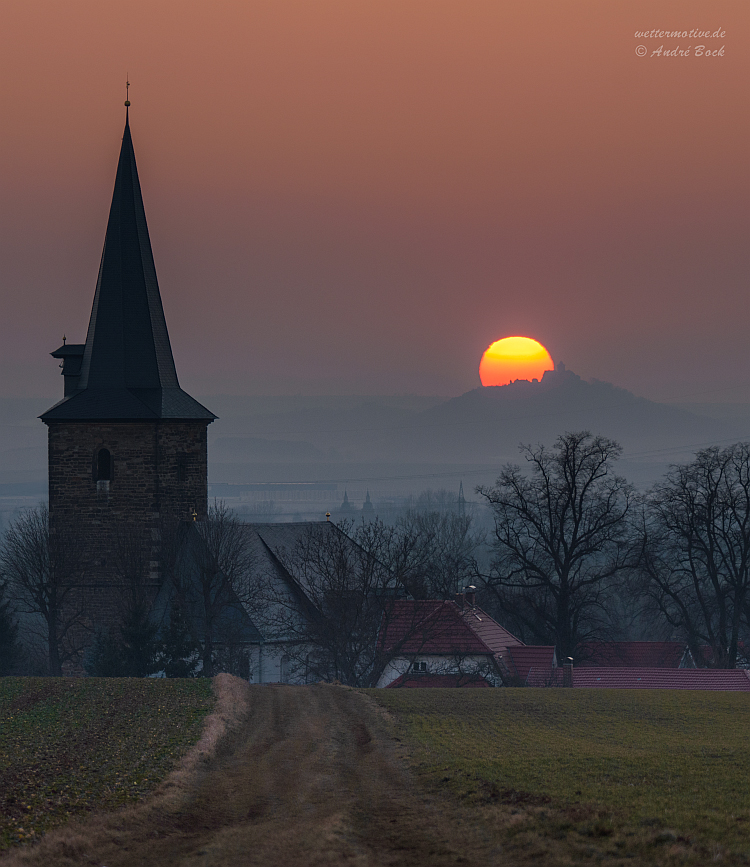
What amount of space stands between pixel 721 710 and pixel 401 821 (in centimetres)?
2039

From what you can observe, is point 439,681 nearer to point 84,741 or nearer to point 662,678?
point 662,678

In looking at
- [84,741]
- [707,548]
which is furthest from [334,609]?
[84,741]

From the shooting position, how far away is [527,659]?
5366cm

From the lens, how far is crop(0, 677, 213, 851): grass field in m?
16.8

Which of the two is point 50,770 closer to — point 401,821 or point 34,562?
point 401,821

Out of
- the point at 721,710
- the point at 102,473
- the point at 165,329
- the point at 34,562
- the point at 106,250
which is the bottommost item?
the point at 721,710

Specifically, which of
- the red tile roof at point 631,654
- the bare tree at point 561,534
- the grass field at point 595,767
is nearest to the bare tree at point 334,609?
the bare tree at point 561,534

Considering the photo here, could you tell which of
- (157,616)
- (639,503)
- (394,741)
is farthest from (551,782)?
(639,503)

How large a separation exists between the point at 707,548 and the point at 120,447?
108 feet

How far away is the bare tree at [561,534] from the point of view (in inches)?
2330

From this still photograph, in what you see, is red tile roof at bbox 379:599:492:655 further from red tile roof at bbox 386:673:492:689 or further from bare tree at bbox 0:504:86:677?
bare tree at bbox 0:504:86:677

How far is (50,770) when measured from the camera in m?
19.7

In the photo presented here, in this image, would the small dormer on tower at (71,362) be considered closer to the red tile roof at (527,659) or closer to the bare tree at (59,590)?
the bare tree at (59,590)

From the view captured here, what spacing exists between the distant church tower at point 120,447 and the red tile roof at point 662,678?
2123 centimetres
